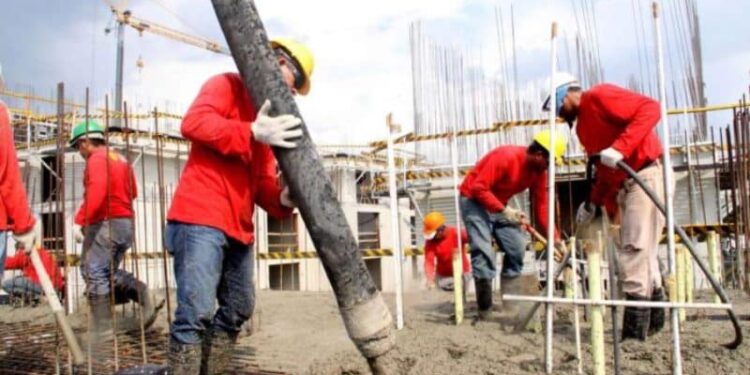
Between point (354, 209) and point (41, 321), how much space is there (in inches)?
526

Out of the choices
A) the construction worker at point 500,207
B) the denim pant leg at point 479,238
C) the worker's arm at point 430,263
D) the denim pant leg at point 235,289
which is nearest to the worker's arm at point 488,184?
the construction worker at point 500,207

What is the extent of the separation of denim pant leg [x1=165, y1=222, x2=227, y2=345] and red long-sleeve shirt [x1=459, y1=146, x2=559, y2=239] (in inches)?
105

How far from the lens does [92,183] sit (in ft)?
15.1

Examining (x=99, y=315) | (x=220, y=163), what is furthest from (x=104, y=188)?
(x=220, y=163)

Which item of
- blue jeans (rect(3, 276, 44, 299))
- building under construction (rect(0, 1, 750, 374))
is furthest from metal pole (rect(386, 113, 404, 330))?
blue jeans (rect(3, 276, 44, 299))

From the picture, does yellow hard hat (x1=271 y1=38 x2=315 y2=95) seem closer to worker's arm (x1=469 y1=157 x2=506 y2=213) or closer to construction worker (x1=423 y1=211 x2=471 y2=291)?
worker's arm (x1=469 y1=157 x2=506 y2=213)

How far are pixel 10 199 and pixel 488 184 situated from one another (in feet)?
10.5

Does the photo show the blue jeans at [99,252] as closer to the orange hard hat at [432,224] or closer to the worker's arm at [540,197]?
the worker's arm at [540,197]

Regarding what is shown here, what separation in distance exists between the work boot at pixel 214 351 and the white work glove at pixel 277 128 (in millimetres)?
1189

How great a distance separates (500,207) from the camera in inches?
187

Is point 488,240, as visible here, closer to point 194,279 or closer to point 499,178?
point 499,178

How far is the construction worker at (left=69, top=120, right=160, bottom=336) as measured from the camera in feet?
15.1

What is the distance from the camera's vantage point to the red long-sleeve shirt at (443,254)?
8086 millimetres

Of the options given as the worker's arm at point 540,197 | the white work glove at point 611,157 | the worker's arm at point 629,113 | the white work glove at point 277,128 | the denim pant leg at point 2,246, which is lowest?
the denim pant leg at point 2,246
